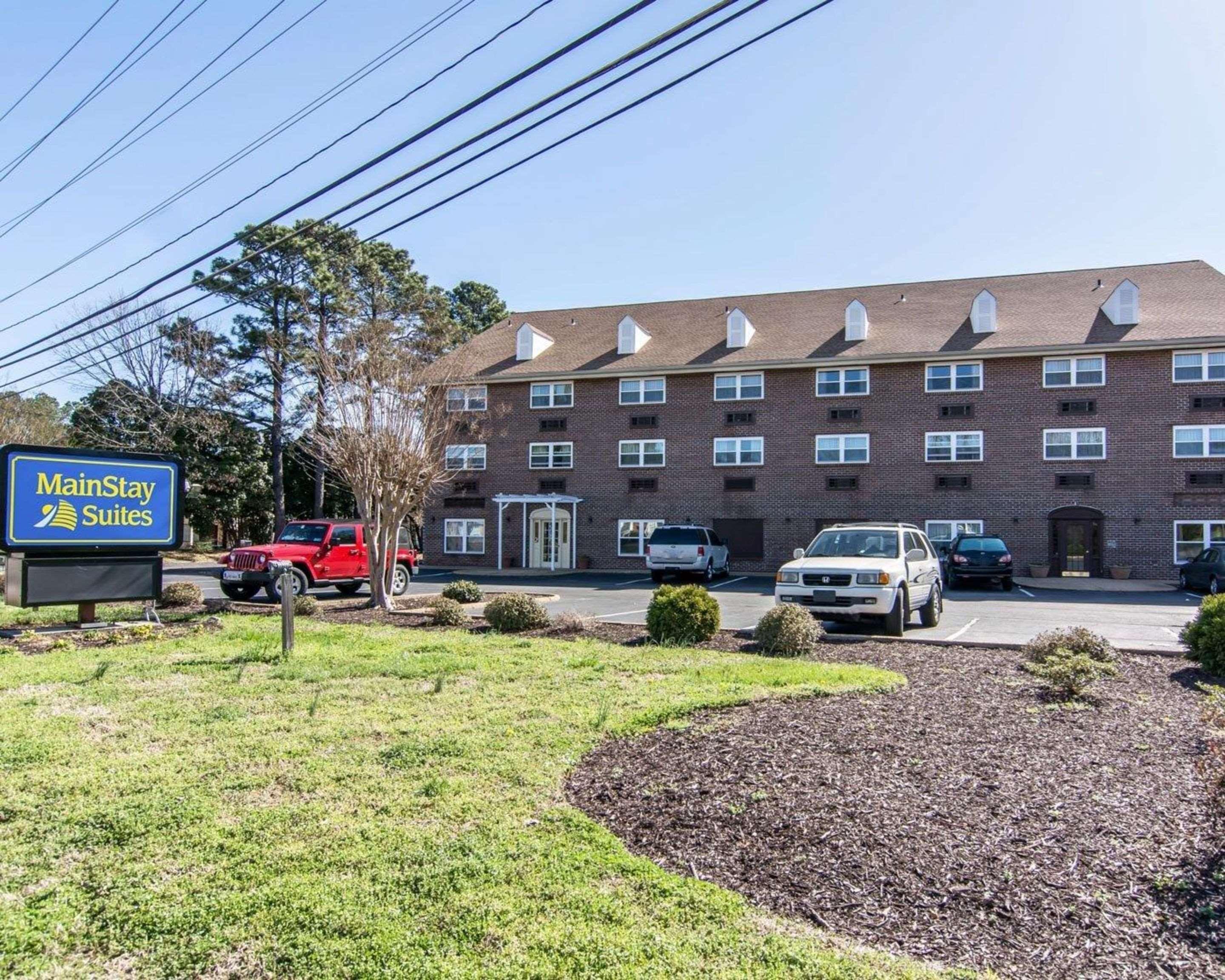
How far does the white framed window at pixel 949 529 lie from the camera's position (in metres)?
30.0

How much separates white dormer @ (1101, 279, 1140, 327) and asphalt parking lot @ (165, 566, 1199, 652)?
1106cm

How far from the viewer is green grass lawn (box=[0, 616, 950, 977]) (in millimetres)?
3330

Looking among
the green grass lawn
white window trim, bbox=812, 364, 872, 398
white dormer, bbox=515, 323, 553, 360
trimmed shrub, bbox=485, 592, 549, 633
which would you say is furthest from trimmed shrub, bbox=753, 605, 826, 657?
white dormer, bbox=515, 323, 553, 360

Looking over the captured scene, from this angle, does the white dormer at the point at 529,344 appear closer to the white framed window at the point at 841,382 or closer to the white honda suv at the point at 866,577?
the white framed window at the point at 841,382

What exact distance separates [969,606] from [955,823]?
15.5 m

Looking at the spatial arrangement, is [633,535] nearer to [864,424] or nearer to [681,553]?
[681,553]

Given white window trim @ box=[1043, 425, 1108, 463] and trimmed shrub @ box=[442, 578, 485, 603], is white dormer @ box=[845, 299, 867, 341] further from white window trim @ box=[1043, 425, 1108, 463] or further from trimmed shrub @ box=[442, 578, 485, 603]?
trimmed shrub @ box=[442, 578, 485, 603]

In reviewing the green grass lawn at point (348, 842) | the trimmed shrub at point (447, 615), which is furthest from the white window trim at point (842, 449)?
the green grass lawn at point (348, 842)

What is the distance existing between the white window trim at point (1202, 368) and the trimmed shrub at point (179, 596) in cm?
2994

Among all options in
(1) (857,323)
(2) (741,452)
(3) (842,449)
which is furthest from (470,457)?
(1) (857,323)

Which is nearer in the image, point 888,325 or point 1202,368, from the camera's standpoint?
point 1202,368

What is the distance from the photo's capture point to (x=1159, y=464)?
93.5 feet

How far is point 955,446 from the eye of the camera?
3075cm

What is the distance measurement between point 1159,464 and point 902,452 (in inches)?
327
